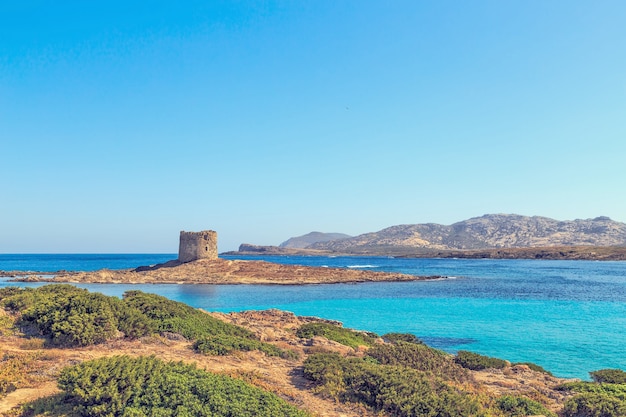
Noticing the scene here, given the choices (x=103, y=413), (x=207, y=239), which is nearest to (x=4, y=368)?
(x=103, y=413)

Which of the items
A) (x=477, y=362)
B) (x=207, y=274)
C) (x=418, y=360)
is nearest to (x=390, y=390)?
(x=418, y=360)

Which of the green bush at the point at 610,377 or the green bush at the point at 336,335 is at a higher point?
the green bush at the point at 336,335

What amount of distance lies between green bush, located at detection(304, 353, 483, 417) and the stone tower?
60051mm

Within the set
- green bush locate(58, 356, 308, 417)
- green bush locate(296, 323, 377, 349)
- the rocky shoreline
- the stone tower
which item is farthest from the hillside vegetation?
the stone tower

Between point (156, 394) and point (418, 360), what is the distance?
30.5 ft

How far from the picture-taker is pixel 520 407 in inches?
404

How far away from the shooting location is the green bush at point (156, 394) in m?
8.03

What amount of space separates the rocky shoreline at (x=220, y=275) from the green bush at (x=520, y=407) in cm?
5103

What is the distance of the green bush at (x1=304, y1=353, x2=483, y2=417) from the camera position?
30.1ft

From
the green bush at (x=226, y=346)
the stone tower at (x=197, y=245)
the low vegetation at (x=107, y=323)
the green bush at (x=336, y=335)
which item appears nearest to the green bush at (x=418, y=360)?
the low vegetation at (x=107, y=323)

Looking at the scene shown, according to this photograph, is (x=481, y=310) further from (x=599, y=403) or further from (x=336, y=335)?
(x=599, y=403)

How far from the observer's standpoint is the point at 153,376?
8961mm

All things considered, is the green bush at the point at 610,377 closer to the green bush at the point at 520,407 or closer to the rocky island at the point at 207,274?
the green bush at the point at 520,407

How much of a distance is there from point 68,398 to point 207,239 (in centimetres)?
6204
